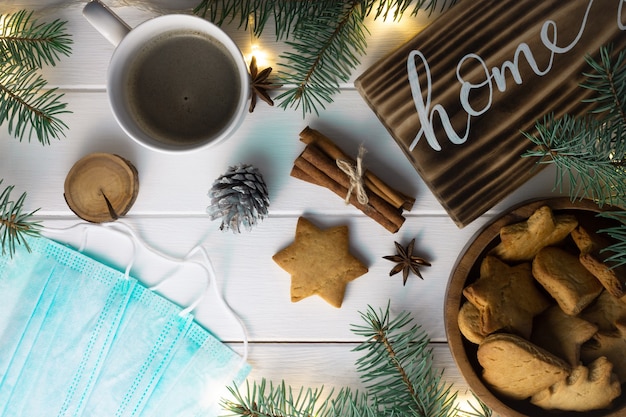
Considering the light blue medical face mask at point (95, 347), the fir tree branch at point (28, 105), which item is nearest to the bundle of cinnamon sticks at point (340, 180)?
the light blue medical face mask at point (95, 347)

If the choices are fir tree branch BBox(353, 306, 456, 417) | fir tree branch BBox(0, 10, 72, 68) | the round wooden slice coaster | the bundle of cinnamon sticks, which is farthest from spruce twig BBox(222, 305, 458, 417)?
fir tree branch BBox(0, 10, 72, 68)

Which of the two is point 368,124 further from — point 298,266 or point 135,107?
point 135,107

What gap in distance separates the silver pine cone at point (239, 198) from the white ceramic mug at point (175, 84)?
9 centimetres

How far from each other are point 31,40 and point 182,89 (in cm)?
28

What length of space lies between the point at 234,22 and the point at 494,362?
718mm

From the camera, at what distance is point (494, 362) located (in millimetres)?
800

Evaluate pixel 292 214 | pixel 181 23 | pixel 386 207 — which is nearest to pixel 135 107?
pixel 181 23

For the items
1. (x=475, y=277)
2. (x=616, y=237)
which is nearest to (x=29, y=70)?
(x=475, y=277)

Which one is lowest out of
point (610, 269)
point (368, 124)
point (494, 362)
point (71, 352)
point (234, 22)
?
point (71, 352)

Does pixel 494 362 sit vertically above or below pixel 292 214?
below

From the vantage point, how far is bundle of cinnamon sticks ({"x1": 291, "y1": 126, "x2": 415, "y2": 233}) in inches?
36.2

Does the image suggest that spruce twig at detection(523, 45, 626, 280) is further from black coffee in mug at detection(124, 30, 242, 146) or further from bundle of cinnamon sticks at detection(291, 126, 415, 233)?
black coffee in mug at detection(124, 30, 242, 146)

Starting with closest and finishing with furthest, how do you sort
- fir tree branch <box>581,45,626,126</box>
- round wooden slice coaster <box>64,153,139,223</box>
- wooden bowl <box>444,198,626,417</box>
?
fir tree branch <box>581,45,626,126</box>
wooden bowl <box>444,198,626,417</box>
round wooden slice coaster <box>64,153,139,223</box>

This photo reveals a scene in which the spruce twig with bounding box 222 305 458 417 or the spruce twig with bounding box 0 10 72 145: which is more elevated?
the spruce twig with bounding box 0 10 72 145
